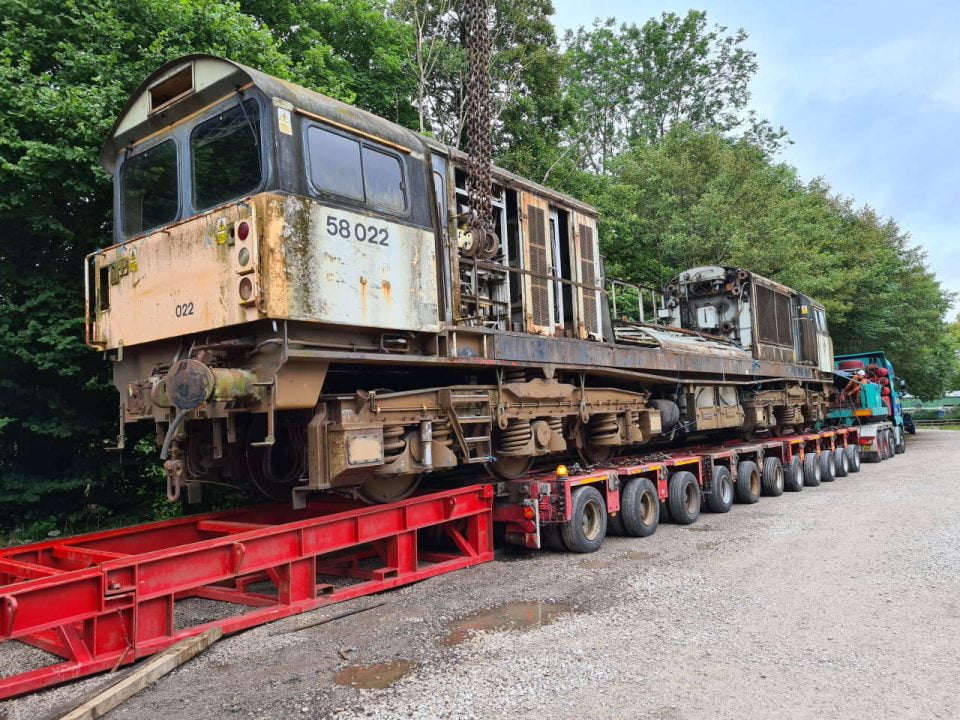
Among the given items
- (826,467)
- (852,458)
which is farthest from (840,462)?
(826,467)

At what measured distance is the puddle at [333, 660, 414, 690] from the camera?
4350 millimetres

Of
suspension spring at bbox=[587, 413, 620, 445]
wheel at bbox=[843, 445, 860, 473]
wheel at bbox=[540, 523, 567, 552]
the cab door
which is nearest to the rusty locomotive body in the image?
suspension spring at bbox=[587, 413, 620, 445]

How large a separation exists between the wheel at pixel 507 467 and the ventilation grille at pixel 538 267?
1.58 m

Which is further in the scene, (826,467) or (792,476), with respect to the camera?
(826,467)

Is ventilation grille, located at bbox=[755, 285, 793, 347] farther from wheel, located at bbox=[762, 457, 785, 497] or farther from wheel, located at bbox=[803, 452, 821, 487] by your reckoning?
wheel, located at bbox=[803, 452, 821, 487]

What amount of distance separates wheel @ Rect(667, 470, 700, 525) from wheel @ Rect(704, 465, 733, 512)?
68cm

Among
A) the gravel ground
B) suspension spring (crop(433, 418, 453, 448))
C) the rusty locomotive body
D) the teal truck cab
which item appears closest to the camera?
the gravel ground

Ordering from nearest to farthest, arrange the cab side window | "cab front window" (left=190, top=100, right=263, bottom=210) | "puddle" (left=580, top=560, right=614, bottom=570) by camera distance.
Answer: "cab front window" (left=190, top=100, right=263, bottom=210) → the cab side window → "puddle" (left=580, top=560, right=614, bottom=570)

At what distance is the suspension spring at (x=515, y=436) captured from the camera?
748cm

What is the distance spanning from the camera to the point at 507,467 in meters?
8.06

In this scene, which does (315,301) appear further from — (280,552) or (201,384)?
(280,552)

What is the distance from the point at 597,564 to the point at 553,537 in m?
0.74

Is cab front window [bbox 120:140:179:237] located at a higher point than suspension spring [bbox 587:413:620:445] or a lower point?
higher

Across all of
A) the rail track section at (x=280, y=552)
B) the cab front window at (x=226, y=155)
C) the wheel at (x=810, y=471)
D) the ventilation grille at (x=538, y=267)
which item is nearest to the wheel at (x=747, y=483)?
the rail track section at (x=280, y=552)
